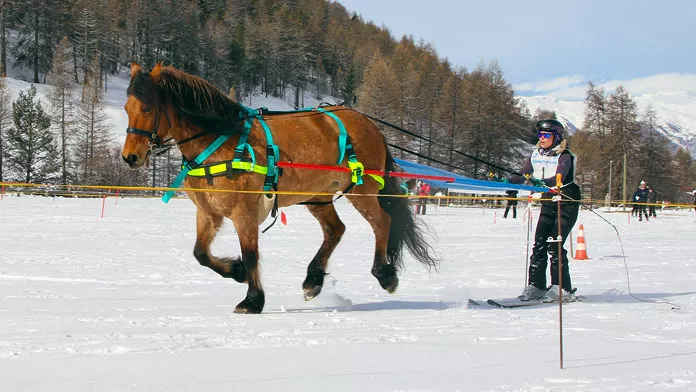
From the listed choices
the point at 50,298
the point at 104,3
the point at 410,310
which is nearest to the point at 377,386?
the point at 410,310

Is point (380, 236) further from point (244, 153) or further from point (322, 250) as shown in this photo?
point (244, 153)

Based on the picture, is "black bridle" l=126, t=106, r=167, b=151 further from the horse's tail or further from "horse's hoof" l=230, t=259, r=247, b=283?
the horse's tail

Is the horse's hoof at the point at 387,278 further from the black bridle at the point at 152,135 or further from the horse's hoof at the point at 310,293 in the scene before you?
the black bridle at the point at 152,135

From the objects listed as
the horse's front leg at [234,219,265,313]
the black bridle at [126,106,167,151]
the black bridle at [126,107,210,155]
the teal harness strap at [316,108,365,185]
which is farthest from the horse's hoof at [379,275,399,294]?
the black bridle at [126,106,167,151]

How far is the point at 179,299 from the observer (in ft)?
20.2

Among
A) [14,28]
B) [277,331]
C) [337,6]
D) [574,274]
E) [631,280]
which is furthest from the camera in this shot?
[337,6]

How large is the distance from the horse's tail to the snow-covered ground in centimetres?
53

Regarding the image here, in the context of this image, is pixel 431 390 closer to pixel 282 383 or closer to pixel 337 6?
pixel 282 383

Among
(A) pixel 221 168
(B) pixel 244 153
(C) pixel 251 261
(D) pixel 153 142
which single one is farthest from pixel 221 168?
(C) pixel 251 261

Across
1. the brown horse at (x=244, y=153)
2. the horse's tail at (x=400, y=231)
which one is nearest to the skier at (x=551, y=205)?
the horse's tail at (x=400, y=231)

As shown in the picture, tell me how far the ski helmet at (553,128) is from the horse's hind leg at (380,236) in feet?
6.59

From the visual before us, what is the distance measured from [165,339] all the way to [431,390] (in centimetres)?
191

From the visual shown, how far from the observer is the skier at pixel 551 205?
21.2 feet

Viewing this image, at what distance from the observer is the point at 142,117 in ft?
16.7
